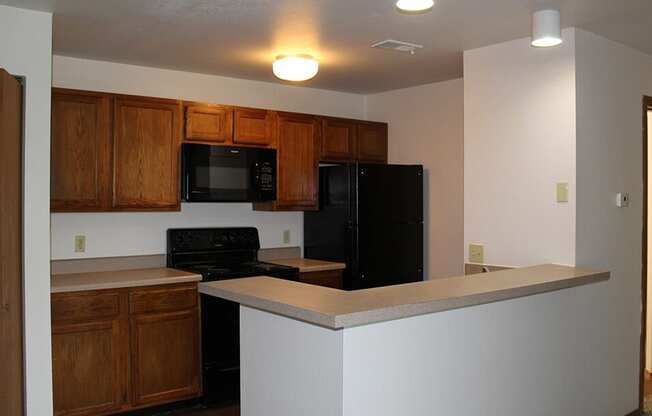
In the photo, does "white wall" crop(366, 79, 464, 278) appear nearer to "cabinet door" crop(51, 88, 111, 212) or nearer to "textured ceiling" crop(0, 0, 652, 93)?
"textured ceiling" crop(0, 0, 652, 93)

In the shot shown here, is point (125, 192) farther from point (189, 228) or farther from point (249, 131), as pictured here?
point (249, 131)

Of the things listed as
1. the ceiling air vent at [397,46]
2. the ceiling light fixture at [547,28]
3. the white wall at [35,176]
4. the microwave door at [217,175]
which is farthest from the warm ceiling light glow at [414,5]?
the microwave door at [217,175]

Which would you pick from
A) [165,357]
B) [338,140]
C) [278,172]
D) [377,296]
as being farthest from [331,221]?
[377,296]

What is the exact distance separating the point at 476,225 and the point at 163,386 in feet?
7.15

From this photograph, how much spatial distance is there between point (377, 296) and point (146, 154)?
2.30 metres

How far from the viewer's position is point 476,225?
3.65 meters

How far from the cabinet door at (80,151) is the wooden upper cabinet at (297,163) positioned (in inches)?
49.4

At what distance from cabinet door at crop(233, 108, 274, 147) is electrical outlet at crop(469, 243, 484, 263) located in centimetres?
168

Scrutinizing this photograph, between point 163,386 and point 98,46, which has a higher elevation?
point 98,46

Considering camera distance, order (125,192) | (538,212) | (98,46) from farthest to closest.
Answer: (125,192), (98,46), (538,212)

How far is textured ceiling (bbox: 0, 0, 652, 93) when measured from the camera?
282 centimetres

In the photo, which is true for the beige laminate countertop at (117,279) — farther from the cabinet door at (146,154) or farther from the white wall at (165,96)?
the cabinet door at (146,154)

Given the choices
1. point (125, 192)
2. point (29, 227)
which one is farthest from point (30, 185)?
point (125, 192)

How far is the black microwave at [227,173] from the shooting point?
407 centimetres
